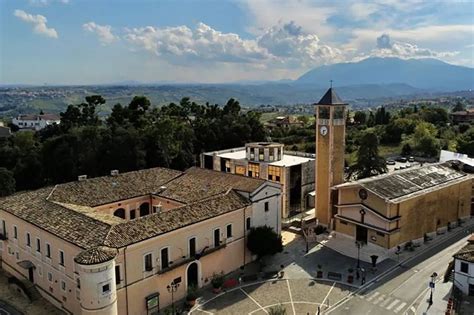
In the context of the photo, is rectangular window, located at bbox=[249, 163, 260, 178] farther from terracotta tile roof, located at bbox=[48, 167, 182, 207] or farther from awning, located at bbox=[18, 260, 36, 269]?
awning, located at bbox=[18, 260, 36, 269]

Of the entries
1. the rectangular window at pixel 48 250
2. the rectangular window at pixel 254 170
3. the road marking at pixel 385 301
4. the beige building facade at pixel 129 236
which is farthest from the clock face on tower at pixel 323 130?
the rectangular window at pixel 48 250

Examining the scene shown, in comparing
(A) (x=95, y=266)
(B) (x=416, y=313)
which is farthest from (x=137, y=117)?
(B) (x=416, y=313)

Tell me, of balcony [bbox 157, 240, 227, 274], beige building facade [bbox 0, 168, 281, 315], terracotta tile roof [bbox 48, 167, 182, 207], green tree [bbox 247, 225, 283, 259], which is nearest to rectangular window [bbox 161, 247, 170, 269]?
beige building facade [bbox 0, 168, 281, 315]

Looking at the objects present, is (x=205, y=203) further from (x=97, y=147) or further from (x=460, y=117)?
(x=460, y=117)

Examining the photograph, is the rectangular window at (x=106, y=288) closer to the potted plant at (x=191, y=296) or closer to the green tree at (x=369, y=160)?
the potted plant at (x=191, y=296)

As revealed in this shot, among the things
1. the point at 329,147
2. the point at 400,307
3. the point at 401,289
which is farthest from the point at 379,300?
the point at 329,147

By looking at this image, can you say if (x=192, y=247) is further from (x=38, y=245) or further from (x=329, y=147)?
(x=329, y=147)
